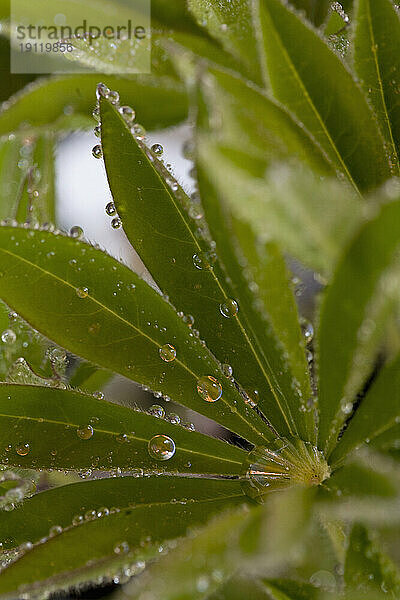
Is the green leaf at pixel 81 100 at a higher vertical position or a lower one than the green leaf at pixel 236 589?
higher

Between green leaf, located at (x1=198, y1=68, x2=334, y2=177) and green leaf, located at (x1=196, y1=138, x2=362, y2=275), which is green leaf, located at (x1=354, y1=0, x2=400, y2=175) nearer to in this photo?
green leaf, located at (x1=198, y1=68, x2=334, y2=177)

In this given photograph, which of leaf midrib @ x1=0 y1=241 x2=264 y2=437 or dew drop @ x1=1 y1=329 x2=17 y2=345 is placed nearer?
leaf midrib @ x1=0 y1=241 x2=264 y2=437

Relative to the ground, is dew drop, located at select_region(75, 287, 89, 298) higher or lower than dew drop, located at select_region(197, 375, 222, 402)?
higher

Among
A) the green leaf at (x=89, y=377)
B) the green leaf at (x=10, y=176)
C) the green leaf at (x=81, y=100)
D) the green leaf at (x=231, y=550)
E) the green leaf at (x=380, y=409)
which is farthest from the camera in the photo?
the green leaf at (x=10, y=176)

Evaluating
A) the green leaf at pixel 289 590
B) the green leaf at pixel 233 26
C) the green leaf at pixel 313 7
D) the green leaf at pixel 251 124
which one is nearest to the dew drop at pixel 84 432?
the green leaf at pixel 289 590

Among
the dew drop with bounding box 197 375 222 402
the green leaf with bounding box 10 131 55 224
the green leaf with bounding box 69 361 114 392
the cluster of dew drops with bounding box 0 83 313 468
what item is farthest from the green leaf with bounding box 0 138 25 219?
the dew drop with bounding box 197 375 222 402

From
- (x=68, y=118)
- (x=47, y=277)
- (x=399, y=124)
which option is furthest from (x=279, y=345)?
(x=68, y=118)

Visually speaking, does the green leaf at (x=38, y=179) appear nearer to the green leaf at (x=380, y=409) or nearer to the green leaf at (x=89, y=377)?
the green leaf at (x=89, y=377)
